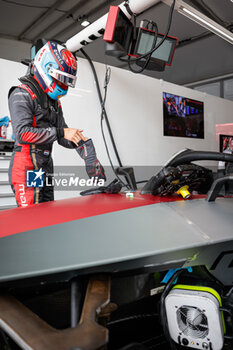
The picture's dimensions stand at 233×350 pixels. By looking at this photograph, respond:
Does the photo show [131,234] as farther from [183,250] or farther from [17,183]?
[17,183]

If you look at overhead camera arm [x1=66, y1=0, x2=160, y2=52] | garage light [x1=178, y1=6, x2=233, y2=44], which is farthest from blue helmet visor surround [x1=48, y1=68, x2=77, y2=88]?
garage light [x1=178, y1=6, x2=233, y2=44]

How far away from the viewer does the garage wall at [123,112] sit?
2.88m

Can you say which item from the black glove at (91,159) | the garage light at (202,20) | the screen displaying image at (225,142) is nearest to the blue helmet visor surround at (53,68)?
the black glove at (91,159)

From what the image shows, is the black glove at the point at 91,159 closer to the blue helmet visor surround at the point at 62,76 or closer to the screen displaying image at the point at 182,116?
the blue helmet visor surround at the point at 62,76

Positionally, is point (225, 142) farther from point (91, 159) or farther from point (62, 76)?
point (62, 76)

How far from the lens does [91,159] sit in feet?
6.28

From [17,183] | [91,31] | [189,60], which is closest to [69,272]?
[17,183]

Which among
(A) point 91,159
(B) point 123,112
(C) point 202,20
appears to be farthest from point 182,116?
(A) point 91,159

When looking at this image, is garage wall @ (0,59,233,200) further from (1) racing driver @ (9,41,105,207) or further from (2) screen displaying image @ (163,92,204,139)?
(1) racing driver @ (9,41,105,207)

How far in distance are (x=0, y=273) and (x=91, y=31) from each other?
2578 mm

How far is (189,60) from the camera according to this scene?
6.25 m
